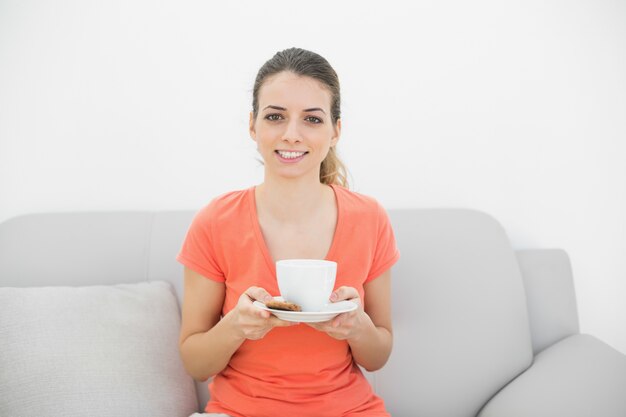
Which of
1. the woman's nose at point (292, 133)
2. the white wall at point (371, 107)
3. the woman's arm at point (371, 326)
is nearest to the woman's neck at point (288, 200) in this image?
the woman's nose at point (292, 133)

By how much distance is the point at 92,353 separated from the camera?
117cm

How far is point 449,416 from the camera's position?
1337 millimetres

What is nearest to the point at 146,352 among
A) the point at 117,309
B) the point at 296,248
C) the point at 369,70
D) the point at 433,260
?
the point at 117,309

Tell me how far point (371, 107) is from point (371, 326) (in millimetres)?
799

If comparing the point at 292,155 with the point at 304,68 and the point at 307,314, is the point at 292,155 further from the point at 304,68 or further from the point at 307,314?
the point at 307,314

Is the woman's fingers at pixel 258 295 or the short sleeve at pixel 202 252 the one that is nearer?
the woman's fingers at pixel 258 295

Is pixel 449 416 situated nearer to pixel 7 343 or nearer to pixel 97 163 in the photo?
pixel 7 343

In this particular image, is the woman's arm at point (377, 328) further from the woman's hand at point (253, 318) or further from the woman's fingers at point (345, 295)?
the woman's hand at point (253, 318)

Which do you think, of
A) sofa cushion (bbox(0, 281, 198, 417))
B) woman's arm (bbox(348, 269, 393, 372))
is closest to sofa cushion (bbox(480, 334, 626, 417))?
woman's arm (bbox(348, 269, 393, 372))

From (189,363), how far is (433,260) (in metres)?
0.71

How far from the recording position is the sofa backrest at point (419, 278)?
136 cm

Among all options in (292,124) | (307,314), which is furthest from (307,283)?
(292,124)

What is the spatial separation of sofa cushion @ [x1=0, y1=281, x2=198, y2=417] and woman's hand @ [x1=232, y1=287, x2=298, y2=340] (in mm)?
367

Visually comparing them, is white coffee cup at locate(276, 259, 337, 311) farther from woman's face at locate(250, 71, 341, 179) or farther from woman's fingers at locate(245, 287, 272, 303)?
woman's face at locate(250, 71, 341, 179)
